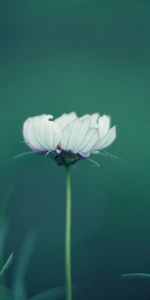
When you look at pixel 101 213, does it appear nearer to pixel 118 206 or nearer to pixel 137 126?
pixel 118 206

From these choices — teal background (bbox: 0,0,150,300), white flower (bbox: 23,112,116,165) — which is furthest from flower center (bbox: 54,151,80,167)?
teal background (bbox: 0,0,150,300)

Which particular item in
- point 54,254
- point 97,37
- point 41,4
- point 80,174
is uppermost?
point 41,4

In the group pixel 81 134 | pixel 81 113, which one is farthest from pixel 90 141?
pixel 81 113

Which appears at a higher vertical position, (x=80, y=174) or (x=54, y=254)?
(x=80, y=174)

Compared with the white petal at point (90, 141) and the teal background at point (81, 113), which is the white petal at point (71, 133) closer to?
the white petal at point (90, 141)

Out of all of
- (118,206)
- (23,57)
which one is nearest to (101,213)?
(118,206)

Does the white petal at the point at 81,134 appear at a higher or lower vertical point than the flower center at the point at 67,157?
higher

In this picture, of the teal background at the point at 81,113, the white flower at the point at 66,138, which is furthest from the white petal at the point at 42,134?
the teal background at the point at 81,113
